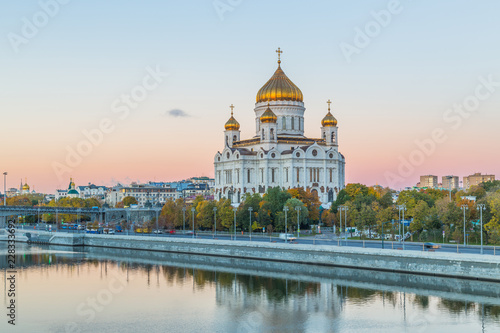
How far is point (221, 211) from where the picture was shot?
206 ft

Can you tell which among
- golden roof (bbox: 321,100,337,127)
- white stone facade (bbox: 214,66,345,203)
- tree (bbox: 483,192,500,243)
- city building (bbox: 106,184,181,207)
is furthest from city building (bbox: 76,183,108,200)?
tree (bbox: 483,192,500,243)

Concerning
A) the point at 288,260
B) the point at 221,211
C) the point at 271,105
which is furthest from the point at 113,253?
the point at 271,105

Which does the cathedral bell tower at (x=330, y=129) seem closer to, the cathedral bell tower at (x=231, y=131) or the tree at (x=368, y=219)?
the cathedral bell tower at (x=231, y=131)

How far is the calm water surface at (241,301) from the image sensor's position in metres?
28.9

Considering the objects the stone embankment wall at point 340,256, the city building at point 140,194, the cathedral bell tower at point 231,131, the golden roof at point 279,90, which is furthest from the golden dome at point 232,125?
the city building at point 140,194

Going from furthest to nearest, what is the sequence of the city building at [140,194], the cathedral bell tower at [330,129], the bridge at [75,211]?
the city building at [140,194] < the bridge at [75,211] < the cathedral bell tower at [330,129]

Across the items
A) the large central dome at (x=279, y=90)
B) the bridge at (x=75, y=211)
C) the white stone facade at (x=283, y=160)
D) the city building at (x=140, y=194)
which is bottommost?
the bridge at (x=75, y=211)

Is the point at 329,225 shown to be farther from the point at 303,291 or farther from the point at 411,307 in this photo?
the point at 411,307

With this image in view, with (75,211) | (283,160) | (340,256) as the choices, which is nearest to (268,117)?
(283,160)

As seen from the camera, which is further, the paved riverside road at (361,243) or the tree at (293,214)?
the tree at (293,214)

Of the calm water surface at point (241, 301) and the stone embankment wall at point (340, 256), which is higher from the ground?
the stone embankment wall at point (340, 256)

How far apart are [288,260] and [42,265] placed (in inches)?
769

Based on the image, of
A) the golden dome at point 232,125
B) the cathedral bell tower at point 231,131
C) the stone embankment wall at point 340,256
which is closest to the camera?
the stone embankment wall at point 340,256

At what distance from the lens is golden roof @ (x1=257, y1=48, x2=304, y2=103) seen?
79.4 m
